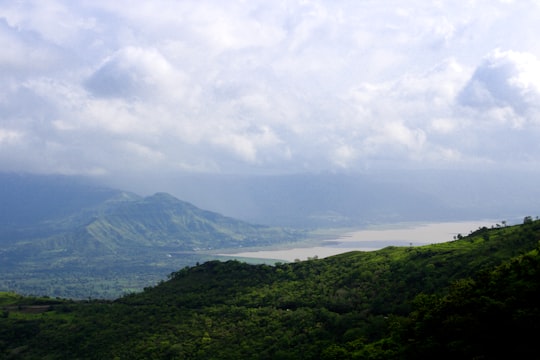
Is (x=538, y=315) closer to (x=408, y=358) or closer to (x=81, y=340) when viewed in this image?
(x=408, y=358)

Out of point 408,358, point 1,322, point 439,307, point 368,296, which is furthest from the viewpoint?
point 1,322

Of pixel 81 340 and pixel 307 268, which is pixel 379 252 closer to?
pixel 307 268

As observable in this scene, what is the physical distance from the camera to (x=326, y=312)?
75.5m

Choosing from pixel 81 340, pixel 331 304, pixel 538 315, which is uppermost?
pixel 538 315

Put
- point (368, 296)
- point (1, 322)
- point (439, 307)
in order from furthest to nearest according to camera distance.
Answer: point (1, 322), point (368, 296), point (439, 307)

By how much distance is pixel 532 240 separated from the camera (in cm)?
7244

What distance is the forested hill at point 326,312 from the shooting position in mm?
40875

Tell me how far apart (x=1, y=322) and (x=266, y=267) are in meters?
64.5

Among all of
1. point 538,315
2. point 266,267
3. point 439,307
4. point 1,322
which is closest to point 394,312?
point 439,307

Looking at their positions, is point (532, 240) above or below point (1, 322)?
above

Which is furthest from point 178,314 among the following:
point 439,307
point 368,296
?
point 439,307

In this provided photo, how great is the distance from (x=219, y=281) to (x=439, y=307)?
75.8m

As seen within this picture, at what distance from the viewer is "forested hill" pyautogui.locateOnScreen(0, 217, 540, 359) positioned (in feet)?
134

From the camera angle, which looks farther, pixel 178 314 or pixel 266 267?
pixel 266 267
